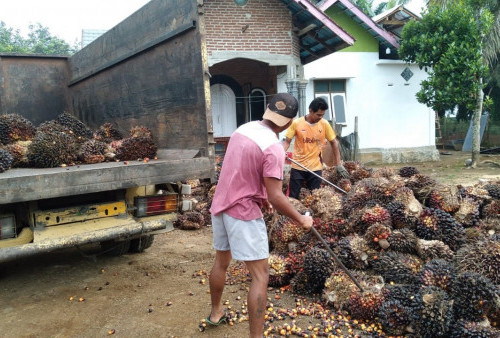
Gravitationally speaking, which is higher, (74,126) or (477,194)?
(74,126)

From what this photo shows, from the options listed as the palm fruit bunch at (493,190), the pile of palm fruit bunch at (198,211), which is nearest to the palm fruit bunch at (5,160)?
the pile of palm fruit bunch at (198,211)

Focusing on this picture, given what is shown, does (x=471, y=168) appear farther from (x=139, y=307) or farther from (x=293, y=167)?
(x=139, y=307)

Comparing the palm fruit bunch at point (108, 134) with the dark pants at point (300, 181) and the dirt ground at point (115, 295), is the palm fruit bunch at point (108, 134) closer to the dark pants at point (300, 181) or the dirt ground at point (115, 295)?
the dirt ground at point (115, 295)

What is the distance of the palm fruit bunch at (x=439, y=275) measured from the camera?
10.9 ft

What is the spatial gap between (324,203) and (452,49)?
10.1m

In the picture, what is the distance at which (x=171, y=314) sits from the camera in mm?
3623

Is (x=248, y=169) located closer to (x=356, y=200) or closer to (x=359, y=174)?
(x=356, y=200)

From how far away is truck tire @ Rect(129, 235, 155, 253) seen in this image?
16.8 feet

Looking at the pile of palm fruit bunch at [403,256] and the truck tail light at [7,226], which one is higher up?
the truck tail light at [7,226]

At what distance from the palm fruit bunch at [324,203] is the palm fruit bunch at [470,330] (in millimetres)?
1941

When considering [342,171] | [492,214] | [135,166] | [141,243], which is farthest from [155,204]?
[492,214]

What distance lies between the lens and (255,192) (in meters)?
3.00

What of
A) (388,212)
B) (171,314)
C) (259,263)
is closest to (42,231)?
(171,314)

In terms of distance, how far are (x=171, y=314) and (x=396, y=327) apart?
6.11 ft
